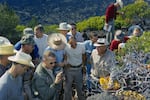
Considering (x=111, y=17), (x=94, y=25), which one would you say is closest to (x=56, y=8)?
(x=94, y=25)

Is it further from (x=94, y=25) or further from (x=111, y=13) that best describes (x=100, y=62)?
(x=94, y=25)

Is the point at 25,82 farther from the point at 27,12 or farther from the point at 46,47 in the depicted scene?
the point at 27,12

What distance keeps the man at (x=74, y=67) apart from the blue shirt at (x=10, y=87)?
2822 millimetres

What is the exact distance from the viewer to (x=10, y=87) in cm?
620

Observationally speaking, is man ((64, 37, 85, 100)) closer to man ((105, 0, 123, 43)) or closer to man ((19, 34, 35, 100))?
man ((19, 34, 35, 100))

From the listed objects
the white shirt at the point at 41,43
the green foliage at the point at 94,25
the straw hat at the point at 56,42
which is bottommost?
the green foliage at the point at 94,25

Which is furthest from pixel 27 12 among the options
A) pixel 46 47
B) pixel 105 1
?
pixel 46 47

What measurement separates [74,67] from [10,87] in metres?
3.18

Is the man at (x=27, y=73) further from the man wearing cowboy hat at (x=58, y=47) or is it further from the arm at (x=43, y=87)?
the man wearing cowboy hat at (x=58, y=47)

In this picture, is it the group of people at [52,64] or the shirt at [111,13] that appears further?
the shirt at [111,13]

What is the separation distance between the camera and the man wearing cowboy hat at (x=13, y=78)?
6.12m

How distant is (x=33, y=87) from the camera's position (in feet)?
23.3

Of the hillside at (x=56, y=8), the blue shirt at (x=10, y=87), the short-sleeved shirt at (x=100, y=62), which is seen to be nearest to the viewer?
the blue shirt at (x=10, y=87)

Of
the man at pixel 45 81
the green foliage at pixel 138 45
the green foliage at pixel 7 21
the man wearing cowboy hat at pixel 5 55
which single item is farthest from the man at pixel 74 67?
the green foliage at pixel 7 21
